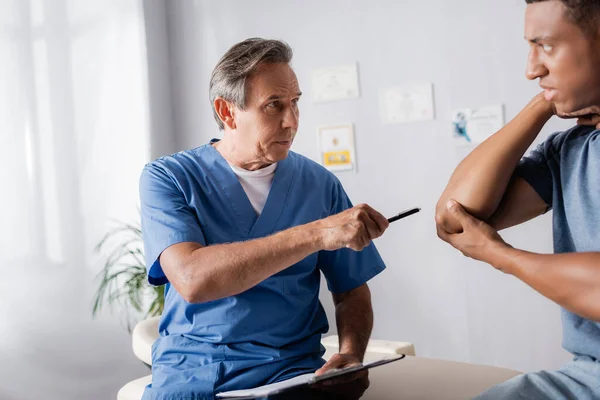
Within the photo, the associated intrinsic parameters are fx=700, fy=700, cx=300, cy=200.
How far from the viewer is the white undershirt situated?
1765 millimetres

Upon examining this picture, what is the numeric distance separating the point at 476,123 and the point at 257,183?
64.6 inches

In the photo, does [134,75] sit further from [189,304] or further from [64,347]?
[189,304]

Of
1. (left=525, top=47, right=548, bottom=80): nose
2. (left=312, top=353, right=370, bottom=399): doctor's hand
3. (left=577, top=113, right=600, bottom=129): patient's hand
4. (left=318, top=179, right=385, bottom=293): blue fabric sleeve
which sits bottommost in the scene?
(left=312, top=353, right=370, bottom=399): doctor's hand

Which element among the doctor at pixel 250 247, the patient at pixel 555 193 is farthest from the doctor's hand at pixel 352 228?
the patient at pixel 555 193

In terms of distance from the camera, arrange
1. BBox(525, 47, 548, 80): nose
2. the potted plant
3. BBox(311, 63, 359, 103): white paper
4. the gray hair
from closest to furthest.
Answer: BBox(525, 47, 548, 80): nose < the gray hair < BBox(311, 63, 359, 103): white paper < the potted plant

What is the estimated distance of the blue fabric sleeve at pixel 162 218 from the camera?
5.31ft

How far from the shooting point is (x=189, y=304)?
1656mm

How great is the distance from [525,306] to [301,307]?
1.72 meters

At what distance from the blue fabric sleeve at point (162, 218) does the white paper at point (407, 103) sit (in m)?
1.81

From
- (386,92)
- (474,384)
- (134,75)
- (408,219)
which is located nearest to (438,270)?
(408,219)

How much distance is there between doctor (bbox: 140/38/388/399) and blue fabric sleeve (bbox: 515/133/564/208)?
0.31 meters

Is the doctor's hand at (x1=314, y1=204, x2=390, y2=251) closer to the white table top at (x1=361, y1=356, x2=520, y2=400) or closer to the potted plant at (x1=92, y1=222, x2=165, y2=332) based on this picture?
the white table top at (x1=361, y1=356, x2=520, y2=400)

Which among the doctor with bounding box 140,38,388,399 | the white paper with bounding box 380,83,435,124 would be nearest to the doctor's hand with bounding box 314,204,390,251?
the doctor with bounding box 140,38,388,399

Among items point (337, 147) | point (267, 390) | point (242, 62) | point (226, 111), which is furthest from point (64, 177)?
point (267, 390)
